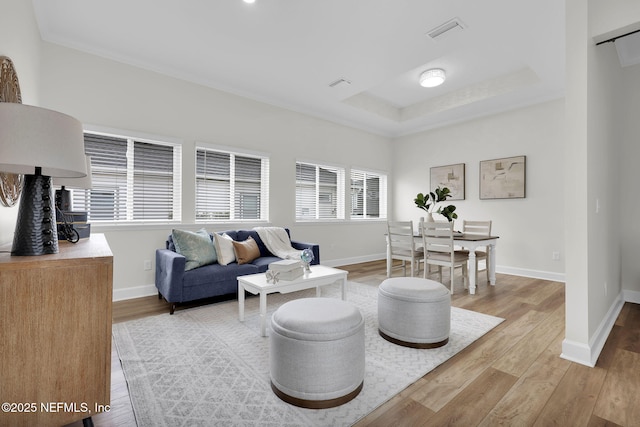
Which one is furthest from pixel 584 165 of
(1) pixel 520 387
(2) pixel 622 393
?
(1) pixel 520 387

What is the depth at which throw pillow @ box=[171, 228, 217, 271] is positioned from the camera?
3.31m

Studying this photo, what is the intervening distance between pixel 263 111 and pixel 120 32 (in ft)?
6.66

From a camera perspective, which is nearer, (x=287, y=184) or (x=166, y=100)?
(x=166, y=100)

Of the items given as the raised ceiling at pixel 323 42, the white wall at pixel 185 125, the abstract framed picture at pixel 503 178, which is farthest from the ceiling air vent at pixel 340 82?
the abstract framed picture at pixel 503 178

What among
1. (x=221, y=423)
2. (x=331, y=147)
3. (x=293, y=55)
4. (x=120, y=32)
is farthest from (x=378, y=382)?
(x=331, y=147)

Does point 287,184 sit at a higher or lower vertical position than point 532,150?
lower

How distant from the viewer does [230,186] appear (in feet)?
14.6

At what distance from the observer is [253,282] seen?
267 centimetres

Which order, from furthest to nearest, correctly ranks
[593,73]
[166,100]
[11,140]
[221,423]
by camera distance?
[166,100] → [593,73] → [221,423] → [11,140]

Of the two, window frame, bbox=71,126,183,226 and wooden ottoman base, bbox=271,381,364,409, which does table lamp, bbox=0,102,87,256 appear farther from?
window frame, bbox=71,126,183,226

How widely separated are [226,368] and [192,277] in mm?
1353

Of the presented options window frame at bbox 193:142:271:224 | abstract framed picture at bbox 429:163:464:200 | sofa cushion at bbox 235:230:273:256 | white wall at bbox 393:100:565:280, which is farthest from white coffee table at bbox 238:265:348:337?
abstract framed picture at bbox 429:163:464:200

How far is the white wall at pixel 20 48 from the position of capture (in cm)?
183

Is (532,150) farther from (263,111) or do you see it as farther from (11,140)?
(11,140)
